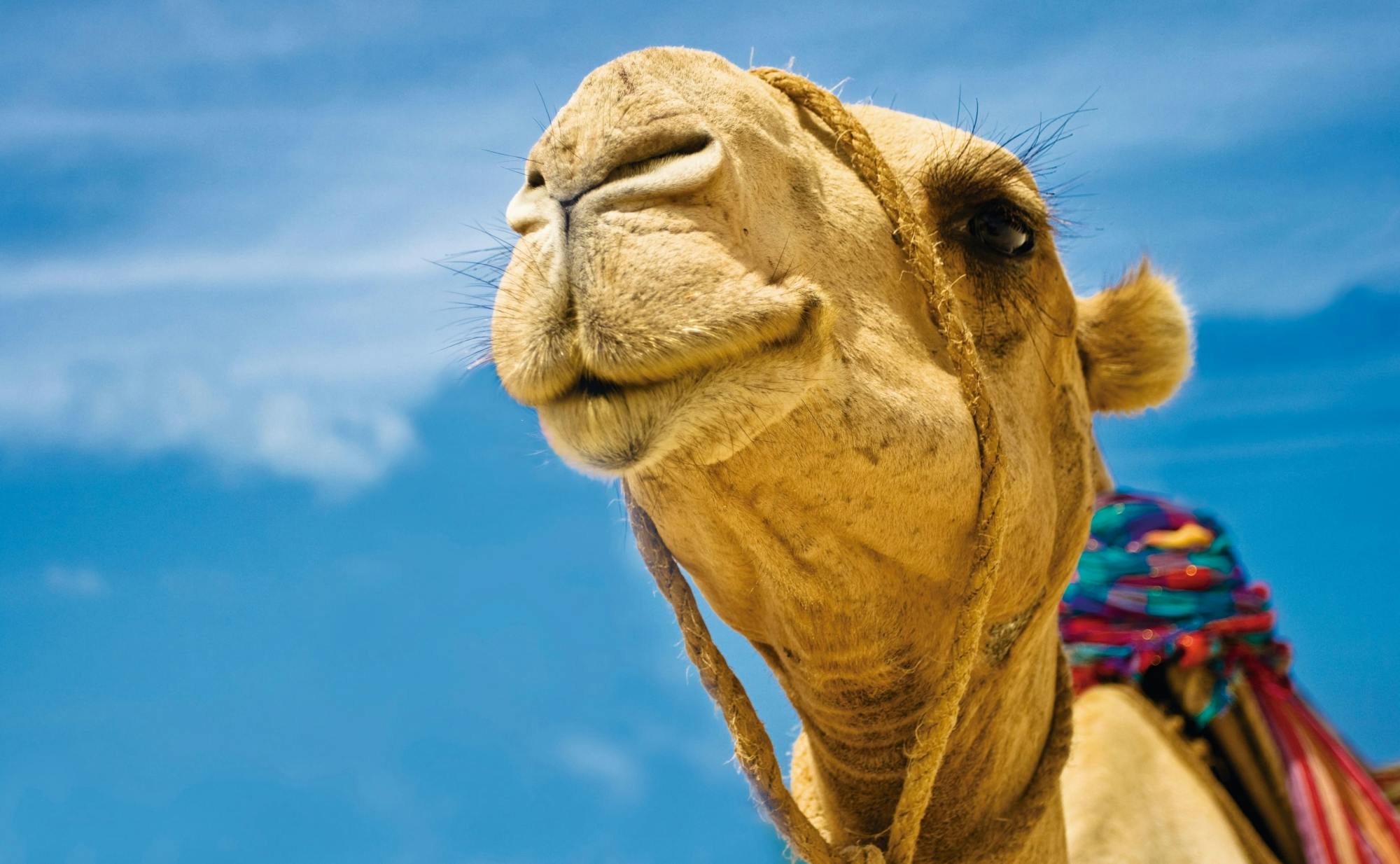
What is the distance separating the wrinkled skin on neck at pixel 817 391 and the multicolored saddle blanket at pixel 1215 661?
43.6 inches

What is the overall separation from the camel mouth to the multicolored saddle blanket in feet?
8.28

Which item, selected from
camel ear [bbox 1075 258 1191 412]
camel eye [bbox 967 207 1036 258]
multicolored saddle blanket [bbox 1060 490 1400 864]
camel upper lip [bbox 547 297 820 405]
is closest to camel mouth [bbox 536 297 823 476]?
camel upper lip [bbox 547 297 820 405]

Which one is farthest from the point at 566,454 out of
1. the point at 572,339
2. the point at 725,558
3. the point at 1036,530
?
the point at 1036,530

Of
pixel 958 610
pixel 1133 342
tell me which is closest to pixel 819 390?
pixel 958 610

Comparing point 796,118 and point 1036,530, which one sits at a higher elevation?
point 796,118

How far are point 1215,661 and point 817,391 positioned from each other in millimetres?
2582

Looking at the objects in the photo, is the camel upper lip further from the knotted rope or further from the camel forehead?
the knotted rope

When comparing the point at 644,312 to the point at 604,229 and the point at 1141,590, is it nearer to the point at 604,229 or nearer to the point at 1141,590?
the point at 604,229

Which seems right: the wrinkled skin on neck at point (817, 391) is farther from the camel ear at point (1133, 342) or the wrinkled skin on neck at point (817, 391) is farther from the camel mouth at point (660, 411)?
the camel ear at point (1133, 342)

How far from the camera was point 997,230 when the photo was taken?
7.66 feet

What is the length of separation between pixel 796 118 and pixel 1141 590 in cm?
234

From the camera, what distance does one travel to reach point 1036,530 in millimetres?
2316

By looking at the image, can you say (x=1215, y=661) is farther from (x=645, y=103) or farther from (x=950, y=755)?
(x=645, y=103)

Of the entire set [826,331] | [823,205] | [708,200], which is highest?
[823,205]
